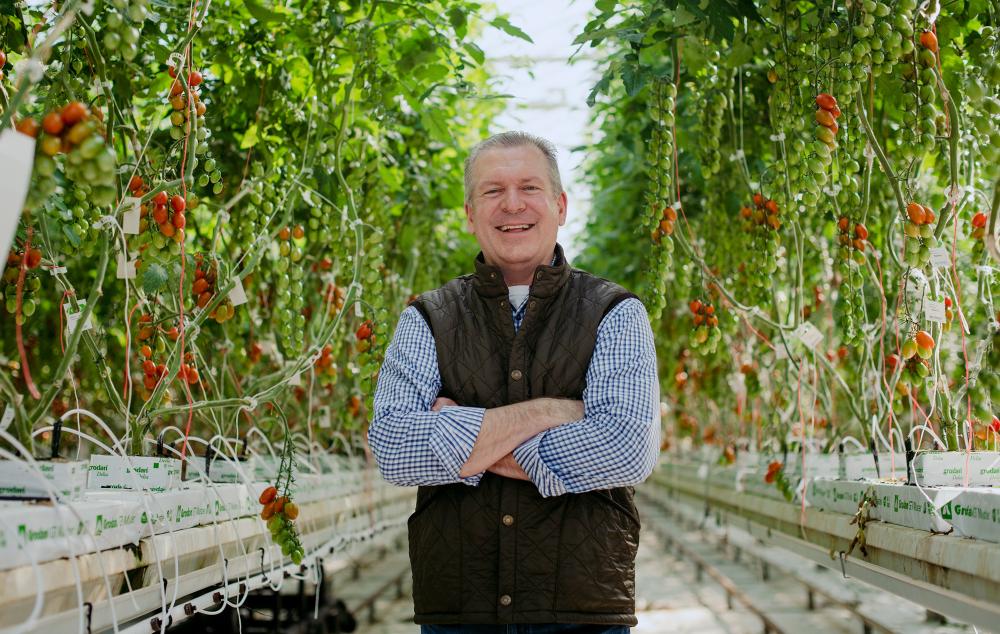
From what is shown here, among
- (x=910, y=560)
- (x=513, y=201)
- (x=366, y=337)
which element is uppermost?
(x=513, y=201)

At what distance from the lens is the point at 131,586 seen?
1.69 metres

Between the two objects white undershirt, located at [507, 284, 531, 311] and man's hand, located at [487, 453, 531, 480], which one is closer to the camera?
man's hand, located at [487, 453, 531, 480]

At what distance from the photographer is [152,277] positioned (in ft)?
7.39

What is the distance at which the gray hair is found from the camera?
5.34ft

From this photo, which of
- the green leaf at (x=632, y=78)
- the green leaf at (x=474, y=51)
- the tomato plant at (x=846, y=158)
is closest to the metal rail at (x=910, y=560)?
the tomato plant at (x=846, y=158)

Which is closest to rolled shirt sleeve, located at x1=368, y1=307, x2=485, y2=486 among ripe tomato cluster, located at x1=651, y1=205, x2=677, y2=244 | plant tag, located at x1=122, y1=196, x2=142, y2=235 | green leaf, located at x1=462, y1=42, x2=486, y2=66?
plant tag, located at x1=122, y1=196, x2=142, y2=235

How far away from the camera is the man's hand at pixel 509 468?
1.43 m

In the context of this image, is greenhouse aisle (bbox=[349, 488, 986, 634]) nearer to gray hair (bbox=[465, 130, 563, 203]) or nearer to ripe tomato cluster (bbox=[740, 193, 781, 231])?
ripe tomato cluster (bbox=[740, 193, 781, 231])

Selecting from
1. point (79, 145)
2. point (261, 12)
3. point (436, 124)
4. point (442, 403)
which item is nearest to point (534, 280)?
point (442, 403)

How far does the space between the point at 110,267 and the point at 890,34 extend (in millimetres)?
2834

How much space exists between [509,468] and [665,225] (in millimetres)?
1495

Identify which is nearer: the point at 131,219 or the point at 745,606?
the point at 131,219

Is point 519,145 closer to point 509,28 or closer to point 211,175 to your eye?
point 211,175

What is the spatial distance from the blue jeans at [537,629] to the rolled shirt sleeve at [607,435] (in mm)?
200
